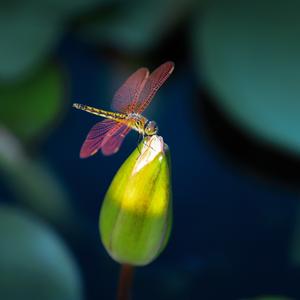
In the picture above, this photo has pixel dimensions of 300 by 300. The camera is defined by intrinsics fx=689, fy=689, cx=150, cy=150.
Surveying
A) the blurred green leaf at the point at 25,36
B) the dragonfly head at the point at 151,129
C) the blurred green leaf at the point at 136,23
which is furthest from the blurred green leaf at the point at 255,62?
the dragonfly head at the point at 151,129

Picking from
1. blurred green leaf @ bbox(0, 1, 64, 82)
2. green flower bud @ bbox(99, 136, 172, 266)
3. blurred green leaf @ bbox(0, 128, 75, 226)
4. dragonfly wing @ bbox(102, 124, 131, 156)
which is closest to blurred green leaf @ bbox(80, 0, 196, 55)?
blurred green leaf @ bbox(0, 1, 64, 82)

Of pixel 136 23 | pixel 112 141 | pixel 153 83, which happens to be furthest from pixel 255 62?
pixel 112 141

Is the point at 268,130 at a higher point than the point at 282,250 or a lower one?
higher

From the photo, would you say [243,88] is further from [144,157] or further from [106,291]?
[144,157]

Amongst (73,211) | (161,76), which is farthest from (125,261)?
(73,211)

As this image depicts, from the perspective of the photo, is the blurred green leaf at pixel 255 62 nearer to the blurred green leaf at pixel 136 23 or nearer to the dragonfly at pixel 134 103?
the blurred green leaf at pixel 136 23

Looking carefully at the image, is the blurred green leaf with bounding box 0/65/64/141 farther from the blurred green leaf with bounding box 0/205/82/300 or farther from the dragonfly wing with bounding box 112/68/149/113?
the dragonfly wing with bounding box 112/68/149/113

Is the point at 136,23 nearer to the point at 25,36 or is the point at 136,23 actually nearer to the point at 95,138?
the point at 25,36
